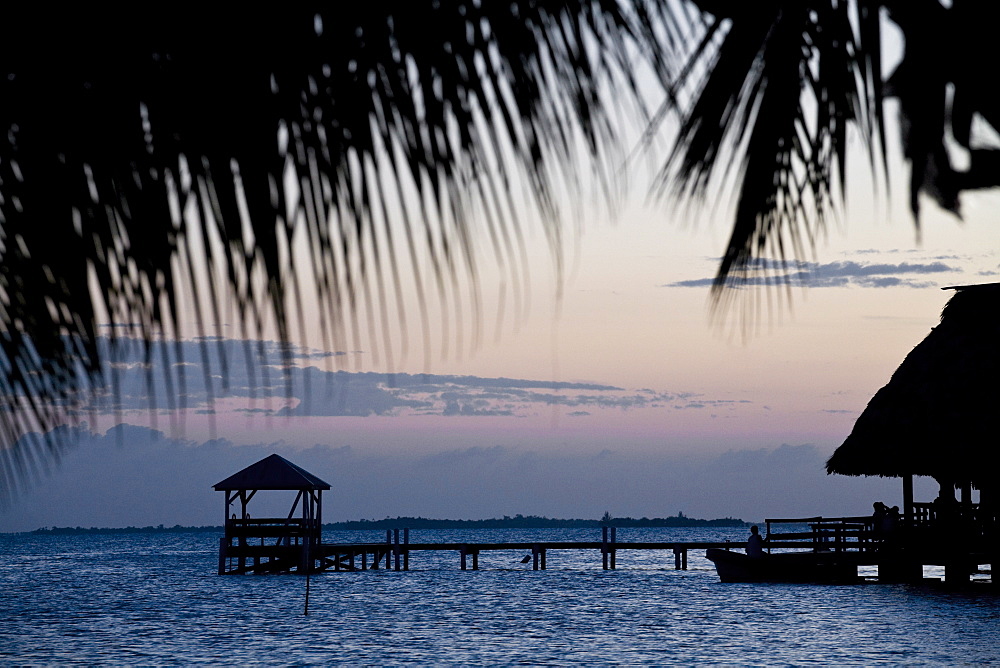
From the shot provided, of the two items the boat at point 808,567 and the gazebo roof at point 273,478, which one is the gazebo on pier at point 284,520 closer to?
the gazebo roof at point 273,478

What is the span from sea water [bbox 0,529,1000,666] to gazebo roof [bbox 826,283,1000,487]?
11.8ft

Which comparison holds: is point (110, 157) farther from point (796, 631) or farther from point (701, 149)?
point (796, 631)

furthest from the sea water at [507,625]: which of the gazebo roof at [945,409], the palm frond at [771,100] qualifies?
the palm frond at [771,100]

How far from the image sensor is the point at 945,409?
81.4 ft

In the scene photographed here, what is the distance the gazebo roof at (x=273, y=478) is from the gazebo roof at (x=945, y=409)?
19.4 m

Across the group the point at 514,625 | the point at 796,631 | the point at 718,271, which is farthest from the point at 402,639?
the point at 718,271

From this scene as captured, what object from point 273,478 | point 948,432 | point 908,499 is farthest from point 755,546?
point 273,478

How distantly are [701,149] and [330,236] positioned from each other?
0.87 m

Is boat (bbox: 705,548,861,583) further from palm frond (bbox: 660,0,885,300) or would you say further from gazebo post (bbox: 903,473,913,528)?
palm frond (bbox: 660,0,885,300)

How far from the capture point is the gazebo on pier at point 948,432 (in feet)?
77.5

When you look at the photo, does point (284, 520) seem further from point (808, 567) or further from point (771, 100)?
point (771, 100)

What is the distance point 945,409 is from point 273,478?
23419 millimetres

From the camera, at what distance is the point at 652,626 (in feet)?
98.1

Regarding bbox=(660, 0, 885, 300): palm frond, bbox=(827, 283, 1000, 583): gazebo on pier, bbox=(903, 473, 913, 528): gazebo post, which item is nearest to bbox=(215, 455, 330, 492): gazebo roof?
bbox=(827, 283, 1000, 583): gazebo on pier
